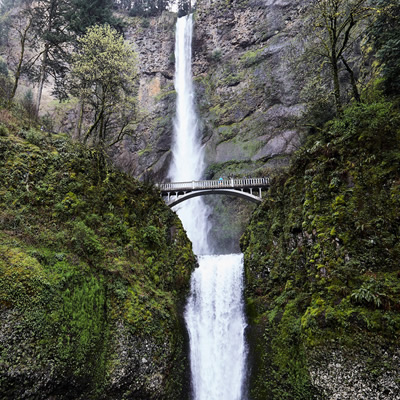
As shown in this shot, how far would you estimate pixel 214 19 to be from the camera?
41.0 meters

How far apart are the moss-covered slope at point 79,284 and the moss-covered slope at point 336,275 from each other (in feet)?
14.3

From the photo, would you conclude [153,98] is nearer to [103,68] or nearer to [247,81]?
[247,81]

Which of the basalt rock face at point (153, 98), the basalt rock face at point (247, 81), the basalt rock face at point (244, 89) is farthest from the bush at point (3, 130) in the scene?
the basalt rock face at point (247, 81)

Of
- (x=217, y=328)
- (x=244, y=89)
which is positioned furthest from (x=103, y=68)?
(x=244, y=89)

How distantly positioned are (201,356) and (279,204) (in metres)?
8.36

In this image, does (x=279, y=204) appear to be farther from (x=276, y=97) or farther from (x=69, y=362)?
(x=276, y=97)

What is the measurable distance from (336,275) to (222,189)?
15.8 metres

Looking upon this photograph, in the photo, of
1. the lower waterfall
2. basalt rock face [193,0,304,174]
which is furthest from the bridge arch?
the lower waterfall

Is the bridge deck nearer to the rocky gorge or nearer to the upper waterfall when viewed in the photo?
the upper waterfall

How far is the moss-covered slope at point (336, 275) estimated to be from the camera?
26.5 ft

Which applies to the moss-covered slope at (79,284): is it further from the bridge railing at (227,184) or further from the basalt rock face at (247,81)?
the basalt rock face at (247,81)

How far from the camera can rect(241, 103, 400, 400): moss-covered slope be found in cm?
808

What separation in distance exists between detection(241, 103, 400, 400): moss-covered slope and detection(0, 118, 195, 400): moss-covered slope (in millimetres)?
4344

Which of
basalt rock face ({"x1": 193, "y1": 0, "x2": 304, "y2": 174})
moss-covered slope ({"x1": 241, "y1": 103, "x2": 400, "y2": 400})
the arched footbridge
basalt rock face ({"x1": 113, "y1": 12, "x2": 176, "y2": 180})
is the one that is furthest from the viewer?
basalt rock face ({"x1": 113, "y1": 12, "x2": 176, "y2": 180})
